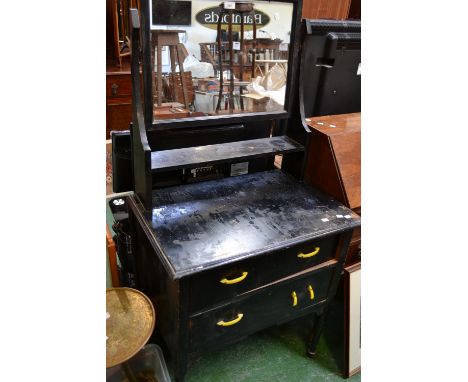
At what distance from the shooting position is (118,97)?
10.6 feet

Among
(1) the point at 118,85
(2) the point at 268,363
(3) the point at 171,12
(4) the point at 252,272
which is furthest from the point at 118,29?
(2) the point at 268,363

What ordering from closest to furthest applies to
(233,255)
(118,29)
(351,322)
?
(233,255)
(351,322)
(118,29)

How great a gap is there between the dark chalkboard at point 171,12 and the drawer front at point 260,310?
0.97 m

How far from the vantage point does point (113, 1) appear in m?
2.96

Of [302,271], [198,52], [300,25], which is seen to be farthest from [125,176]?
[300,25]

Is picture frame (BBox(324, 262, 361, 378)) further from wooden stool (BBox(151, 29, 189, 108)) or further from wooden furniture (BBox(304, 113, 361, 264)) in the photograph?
wooden stool (BBox(151, 29, 189, 108))

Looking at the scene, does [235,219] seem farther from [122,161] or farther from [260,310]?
[122,161]

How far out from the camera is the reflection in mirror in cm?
127

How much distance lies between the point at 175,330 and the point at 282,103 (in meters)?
0.98

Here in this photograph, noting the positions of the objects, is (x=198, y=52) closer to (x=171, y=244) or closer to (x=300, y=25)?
(x=300, y=25)

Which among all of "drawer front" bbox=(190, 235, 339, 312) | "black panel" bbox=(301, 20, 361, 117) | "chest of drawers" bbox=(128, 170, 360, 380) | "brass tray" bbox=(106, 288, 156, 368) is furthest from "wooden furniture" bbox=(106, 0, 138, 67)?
"drawer front" bbox=(190, 235, 339, 312)

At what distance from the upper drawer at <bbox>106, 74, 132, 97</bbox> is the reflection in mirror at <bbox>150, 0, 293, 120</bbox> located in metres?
1.88

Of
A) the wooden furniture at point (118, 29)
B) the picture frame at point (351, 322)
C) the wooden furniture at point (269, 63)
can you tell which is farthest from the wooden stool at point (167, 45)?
the wooden furniture at point (118, 29)

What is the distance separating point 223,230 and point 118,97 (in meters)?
2.32
